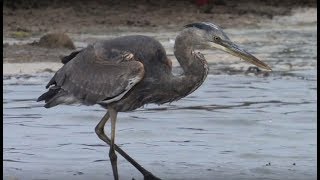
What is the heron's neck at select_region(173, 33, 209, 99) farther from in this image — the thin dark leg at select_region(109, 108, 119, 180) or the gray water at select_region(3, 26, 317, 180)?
the gray water at select_region(3, 26, 317, 180)

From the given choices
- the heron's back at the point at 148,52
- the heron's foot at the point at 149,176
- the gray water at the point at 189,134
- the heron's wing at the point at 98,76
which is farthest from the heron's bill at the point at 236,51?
the heron's foot at the point at 149,176

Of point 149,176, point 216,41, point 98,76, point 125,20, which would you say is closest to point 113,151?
point 149,176

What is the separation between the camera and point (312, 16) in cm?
2508

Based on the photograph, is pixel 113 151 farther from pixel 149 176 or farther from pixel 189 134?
pixel 189 134

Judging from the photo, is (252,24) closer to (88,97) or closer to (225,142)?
(225,142)

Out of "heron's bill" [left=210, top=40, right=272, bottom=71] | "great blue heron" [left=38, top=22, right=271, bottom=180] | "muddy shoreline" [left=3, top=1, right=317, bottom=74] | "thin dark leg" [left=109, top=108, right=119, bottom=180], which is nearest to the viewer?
"heron's bill" [left=210, top=40, right=272, bottom=71]

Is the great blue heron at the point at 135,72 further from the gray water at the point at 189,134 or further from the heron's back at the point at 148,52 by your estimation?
the gray water at the point at 189,134

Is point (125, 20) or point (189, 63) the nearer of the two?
point (189, 63)

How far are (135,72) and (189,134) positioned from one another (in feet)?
7.93

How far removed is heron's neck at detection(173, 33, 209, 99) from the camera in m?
8.67

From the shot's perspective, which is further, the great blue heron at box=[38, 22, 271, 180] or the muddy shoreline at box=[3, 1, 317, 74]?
the muddy shoreline at box=[3, 1, 317, 74]

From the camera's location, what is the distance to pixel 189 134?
10961 millimetres

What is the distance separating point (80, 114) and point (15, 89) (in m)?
1.98

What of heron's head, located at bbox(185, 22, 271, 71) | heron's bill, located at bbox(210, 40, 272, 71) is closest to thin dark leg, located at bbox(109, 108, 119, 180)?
heron's head, located at bbox(185, 22, 271, 71)
